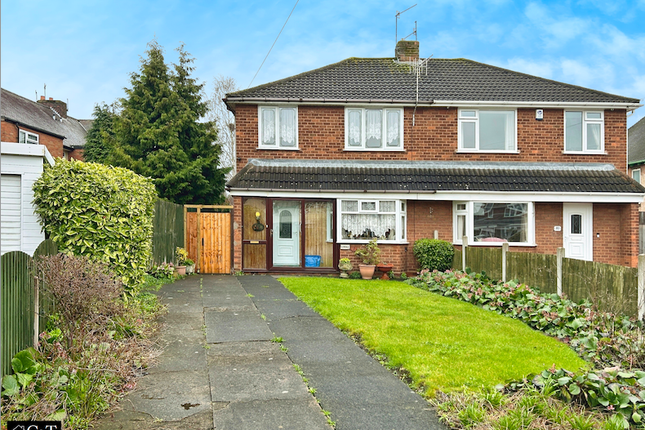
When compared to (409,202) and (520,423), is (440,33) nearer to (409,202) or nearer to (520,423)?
(409,202)

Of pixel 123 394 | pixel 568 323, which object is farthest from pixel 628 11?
pixel 123 394

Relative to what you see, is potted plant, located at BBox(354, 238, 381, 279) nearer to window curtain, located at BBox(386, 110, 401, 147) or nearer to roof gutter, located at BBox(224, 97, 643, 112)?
window curtain, located at BBox(386, 110, 401, 147)

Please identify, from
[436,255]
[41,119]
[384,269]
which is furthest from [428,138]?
[41,119]

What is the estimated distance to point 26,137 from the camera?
25328 millimetres

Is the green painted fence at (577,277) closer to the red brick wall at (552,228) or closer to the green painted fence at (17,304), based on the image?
the red brick wall at (552,228)

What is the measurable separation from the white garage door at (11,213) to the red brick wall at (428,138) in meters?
8.97

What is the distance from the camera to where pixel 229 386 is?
15.9 feet

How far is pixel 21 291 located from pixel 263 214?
33.9 feet

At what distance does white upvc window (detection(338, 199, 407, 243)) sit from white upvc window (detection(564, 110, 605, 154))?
6.48 m

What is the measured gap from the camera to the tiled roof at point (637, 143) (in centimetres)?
3228

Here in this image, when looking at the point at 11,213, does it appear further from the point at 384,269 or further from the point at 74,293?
the point at 384,269

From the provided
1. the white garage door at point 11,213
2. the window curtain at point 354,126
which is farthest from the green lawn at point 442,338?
the window curtain at point 354,126

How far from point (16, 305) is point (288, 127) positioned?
479 inches

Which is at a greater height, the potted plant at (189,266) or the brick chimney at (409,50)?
the brick chimney at (409,50)
